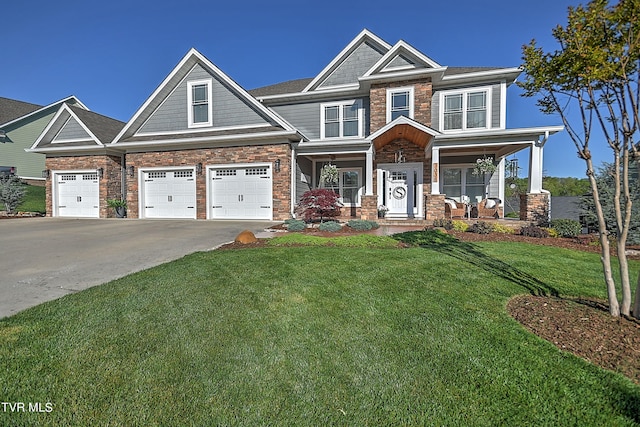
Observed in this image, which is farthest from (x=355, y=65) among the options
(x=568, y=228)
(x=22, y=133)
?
(x=22, y=133)

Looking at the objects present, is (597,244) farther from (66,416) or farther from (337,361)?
(66,416)

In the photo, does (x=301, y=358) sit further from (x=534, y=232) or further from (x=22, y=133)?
(x=22, y=133)

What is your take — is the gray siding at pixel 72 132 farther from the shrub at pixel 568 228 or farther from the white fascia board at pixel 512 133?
the shrub at pixel 568 228

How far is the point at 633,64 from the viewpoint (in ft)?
9.45

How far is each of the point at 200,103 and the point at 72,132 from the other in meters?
7.77

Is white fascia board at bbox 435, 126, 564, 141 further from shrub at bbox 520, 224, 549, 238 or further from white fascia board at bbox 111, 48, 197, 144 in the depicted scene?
white fascia board at bbox 111, 48, 197, 144

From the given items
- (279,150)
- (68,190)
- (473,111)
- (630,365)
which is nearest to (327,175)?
(279,150)

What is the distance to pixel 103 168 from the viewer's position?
14.7m

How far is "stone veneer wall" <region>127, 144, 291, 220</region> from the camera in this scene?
12250 millimetres

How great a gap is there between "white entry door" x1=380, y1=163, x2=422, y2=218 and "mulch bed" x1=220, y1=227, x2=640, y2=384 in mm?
9834

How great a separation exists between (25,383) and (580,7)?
583 centimetres

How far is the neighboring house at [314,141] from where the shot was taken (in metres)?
12.3

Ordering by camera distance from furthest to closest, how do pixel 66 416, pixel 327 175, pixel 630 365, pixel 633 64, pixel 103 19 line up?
1. pixel 327 175
2. pixel 103 19
3. pixel 633 64
4. pixel 630 365
5. pixel 66 416

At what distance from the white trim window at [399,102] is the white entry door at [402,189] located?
7.22 feet
